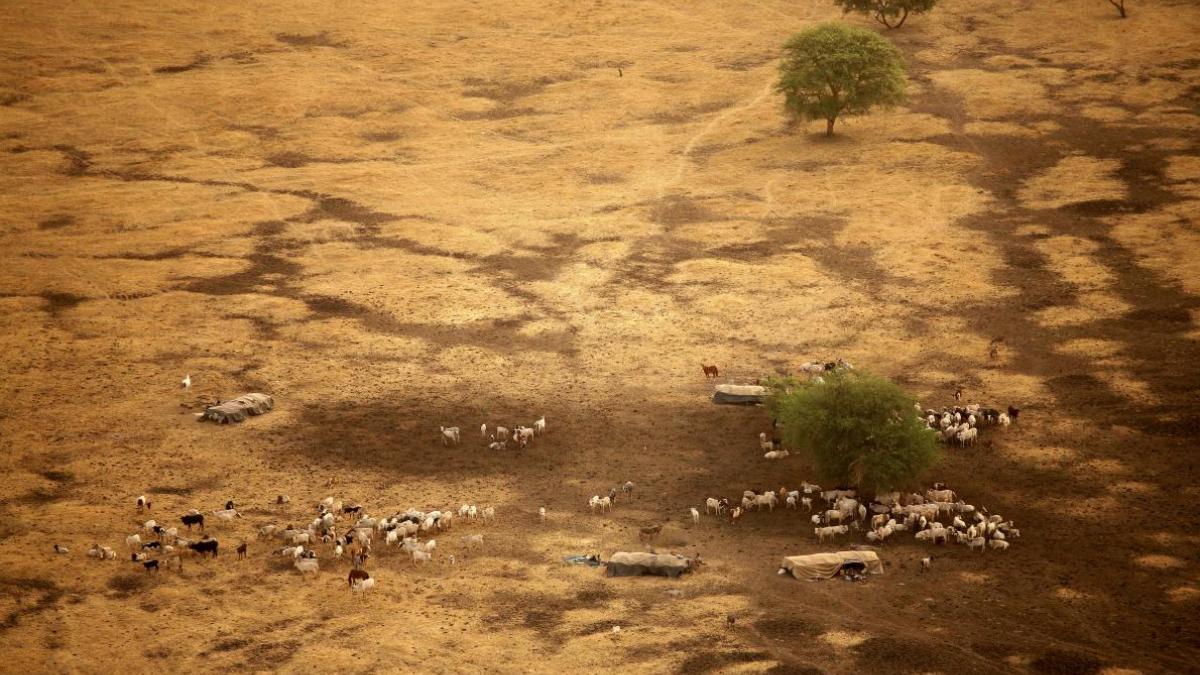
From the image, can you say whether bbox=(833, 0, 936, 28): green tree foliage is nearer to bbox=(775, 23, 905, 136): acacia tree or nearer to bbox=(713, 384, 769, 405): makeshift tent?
bbox=(775, 23, 905, 136): acacia tree

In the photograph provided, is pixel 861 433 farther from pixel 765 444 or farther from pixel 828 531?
pixel 765 444

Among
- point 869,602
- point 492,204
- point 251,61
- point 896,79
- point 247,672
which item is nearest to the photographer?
point 247,672

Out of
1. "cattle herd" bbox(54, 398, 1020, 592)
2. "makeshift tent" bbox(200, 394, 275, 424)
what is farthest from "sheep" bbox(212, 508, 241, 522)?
"makeshift tent" bbox(200, 394, 275, 424)

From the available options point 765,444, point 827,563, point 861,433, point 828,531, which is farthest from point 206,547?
point 861,433

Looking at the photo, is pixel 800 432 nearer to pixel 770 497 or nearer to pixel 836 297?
pixel 770 497

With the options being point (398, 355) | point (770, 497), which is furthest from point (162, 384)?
point (770, 497)

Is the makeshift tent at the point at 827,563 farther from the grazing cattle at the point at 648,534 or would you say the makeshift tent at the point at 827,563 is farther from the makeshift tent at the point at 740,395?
the makeshift tent at the point at 740,395

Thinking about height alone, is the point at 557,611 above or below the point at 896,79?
below
